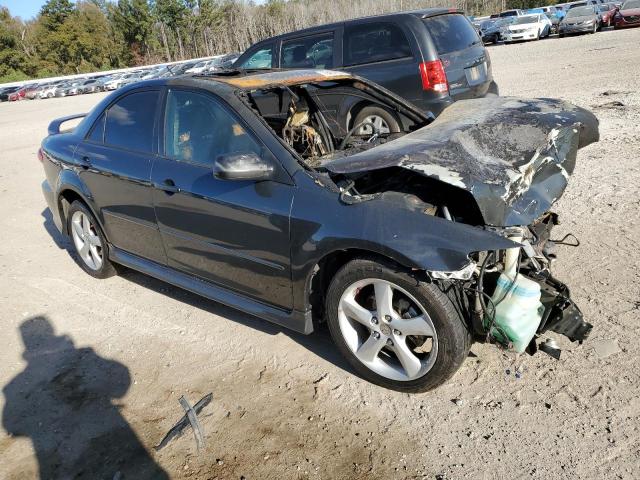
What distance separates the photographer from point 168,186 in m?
3.71

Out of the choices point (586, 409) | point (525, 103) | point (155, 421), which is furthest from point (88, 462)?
point (525, 103)

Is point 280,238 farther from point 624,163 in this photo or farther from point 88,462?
point 624,163

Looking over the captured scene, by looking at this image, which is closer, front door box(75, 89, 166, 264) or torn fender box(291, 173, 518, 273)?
torn fender box(291, 173, 518, 273)

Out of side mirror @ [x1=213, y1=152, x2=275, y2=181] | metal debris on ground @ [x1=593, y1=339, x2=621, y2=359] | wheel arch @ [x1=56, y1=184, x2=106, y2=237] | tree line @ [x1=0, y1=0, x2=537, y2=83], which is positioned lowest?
metal debris on ground @ [x1=593, y1=339, x2=621, y2=359]

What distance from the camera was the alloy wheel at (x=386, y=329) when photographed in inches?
113

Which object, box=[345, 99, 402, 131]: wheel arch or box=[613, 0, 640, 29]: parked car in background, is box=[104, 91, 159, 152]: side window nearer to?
box=[345, 99, 402, 131]: wheel arch

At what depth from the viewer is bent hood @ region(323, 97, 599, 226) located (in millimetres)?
2836

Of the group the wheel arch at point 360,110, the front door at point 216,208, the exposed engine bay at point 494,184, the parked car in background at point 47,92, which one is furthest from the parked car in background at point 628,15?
the parked car in background at point 47,92

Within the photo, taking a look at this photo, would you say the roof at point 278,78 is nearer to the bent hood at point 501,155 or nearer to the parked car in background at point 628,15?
the bent hood at point 501,155

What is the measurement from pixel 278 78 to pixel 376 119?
146 centimetres

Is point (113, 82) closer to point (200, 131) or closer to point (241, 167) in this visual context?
point (200, 131)

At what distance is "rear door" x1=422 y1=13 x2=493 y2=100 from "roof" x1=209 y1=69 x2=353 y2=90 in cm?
337

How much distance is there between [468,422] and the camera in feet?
9.15

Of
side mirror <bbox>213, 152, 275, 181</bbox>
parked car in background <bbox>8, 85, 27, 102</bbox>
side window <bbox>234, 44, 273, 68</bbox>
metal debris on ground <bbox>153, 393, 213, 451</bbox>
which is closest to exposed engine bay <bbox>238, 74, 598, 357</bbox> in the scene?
side mirror <bbox>213, 152, 275, 181</bbox>
